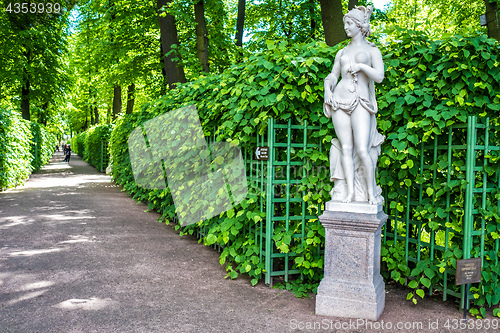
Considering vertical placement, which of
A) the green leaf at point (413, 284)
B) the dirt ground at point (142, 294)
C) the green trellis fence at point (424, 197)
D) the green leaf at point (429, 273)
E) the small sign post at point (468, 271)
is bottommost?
the dirt ground at point (142, 294)

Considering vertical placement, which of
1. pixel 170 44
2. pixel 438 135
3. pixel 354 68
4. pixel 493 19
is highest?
pixel 170 44

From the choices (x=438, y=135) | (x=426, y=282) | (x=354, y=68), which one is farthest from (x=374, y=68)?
(x=426, y=282)

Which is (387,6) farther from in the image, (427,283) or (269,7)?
(427,283)

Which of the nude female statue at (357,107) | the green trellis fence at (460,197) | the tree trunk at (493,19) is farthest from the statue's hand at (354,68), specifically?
the tree trunk at (493,19)

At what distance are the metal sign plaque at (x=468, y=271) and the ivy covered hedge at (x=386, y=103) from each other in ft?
1.08

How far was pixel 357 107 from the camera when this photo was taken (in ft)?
12.4

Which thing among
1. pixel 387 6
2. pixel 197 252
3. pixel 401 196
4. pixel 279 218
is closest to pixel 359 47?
pixel 401 196

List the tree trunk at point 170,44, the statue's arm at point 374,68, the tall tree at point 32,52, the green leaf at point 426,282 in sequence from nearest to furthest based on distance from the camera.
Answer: the statue's arm at point 374,68 < the green leaf at point 426,282 < the tree trunk at point 170,44 < the tall tree at point 32,52

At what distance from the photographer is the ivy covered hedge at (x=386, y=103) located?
3.84m

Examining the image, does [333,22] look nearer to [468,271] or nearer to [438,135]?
[438,135]

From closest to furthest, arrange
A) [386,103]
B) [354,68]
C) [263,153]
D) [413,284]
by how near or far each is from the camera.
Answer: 1. [354,68]
2. [413,284]
3. [386,103]
4. [263,153]

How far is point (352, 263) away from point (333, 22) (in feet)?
17.8

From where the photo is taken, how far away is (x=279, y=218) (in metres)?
4.52

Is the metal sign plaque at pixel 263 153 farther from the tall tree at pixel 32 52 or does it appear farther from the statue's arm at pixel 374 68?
the tall tree at pixel 32 52
